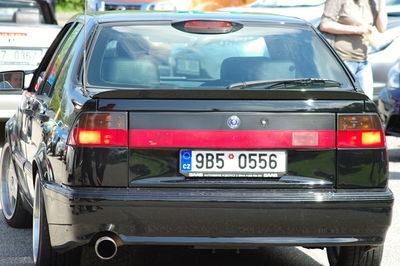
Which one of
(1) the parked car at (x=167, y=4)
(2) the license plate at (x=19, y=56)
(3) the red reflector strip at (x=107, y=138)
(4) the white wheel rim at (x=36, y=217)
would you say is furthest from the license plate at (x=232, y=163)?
(1) the parked car at (x=167, y=4)

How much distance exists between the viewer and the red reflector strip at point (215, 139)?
5098 mm

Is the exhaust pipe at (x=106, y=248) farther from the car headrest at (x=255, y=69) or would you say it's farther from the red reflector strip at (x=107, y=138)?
the car headrest at (x=255, y=69)

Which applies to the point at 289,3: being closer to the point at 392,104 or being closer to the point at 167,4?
the point at 167,4

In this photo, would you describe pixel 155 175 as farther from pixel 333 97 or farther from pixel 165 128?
pixel 333 97

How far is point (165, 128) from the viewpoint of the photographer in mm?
5102

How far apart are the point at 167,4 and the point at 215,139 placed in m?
15.2

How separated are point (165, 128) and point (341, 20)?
214 inches

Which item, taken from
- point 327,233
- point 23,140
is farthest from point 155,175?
point 23,140

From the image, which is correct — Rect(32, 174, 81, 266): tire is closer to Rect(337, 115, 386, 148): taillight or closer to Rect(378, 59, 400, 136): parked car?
Rect(337, 115, 386, 148): taillight

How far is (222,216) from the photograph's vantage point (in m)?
5.06

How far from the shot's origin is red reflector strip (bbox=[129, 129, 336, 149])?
16.7 feet

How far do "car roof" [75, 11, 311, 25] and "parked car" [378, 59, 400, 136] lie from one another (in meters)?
4.33

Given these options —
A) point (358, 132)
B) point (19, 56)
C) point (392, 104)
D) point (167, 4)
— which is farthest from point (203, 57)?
point (167, 4)

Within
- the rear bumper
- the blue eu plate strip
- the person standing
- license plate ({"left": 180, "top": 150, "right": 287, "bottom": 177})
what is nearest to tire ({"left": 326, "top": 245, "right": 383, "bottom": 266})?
the rear bumper
